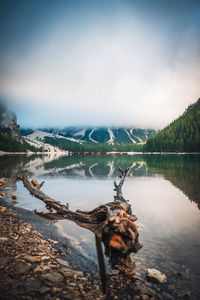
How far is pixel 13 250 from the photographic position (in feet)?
22.5

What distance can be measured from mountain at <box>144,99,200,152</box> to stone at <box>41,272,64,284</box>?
6644 inches

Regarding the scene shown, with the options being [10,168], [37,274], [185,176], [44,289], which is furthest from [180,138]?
[44,289]

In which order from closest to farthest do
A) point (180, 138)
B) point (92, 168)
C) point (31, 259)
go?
point (31, 259) → point (92, 168) → point (180, 138)

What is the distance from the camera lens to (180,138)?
560 ft

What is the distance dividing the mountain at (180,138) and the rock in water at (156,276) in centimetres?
16671

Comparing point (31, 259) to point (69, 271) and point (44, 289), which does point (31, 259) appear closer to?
point (69, 271)

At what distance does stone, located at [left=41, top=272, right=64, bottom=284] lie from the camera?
215 inches

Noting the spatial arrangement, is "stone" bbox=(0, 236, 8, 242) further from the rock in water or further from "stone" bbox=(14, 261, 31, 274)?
the rock in water

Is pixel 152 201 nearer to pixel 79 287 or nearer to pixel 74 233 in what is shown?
pixel 74 233

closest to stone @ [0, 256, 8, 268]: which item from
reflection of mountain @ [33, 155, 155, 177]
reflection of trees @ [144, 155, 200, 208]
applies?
reflection of trees @ [144, 155, 200, 208]

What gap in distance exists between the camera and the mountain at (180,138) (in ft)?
518

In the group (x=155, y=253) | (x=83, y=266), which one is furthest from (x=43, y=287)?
(x=155, y=253)

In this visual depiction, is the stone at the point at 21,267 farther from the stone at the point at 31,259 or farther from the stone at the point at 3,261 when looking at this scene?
the stone at the point at 3,261

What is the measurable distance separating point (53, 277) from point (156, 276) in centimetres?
342
